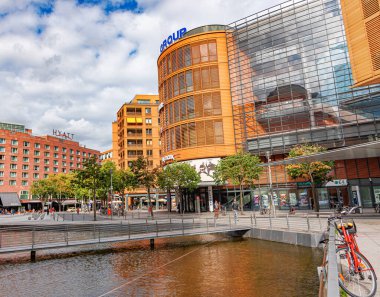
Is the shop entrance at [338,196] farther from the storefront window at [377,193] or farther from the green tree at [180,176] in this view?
the green tree at [180,176]

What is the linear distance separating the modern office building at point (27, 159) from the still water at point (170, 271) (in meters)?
67.3

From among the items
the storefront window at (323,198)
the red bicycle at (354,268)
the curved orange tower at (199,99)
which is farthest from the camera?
the curved orange tower at (199,99)

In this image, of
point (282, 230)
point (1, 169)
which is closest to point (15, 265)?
point (282, 230)

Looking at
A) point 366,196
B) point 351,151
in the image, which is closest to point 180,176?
point 351,151

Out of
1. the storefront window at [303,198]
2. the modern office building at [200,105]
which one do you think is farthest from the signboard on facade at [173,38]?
the storefront window at [303,198]

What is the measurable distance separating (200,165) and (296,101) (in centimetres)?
1597

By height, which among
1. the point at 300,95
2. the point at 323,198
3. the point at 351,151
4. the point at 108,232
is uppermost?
the point at 300,95

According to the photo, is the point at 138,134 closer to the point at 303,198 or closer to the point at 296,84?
the point at 296,84

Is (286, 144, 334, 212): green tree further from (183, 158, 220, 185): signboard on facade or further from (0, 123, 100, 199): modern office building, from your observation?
(0, 123, 100, 199): modern office building

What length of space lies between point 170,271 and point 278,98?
35026 mm

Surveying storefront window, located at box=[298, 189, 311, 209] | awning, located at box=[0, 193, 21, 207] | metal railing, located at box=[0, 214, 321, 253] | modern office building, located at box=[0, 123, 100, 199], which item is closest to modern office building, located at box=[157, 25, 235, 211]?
storefront window, located at box=[298, 189, 311, 209]

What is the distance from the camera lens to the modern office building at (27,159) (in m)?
84.2

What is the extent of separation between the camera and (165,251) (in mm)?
16812

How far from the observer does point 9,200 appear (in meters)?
79.6
